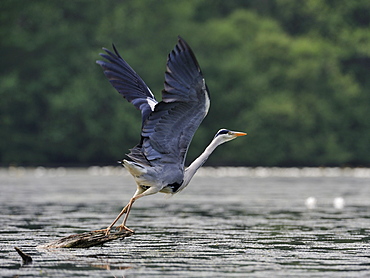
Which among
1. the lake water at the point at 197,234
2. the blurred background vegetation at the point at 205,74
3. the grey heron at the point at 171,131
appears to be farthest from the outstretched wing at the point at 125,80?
the blurred background vegetation at the point at 205,74

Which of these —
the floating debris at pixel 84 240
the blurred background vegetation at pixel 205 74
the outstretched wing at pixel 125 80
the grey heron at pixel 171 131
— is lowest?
the floating debris at pixel 84 240

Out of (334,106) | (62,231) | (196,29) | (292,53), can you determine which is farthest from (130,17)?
(62,231)

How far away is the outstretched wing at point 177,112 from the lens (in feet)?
38.5

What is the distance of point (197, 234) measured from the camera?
15562mm

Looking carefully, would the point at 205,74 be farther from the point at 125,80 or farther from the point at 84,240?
the point at 84,240

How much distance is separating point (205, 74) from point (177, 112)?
155 ft

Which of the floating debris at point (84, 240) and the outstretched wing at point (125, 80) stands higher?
the outstretched wing at point (125, 80)

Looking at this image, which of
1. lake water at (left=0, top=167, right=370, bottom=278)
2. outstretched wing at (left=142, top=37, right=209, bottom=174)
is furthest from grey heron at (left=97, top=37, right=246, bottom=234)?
lake water at (left=0, top=167, right=370, bottom=278)

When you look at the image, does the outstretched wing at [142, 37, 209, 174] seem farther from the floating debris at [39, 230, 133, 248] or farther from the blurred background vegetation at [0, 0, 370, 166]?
the blurred background vegetation at [0, 0, 370, 166]

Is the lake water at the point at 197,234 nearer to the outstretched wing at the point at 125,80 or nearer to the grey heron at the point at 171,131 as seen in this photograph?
the grey heron at the point at 171,131

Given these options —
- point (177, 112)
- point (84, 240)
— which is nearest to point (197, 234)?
point (84, 240)

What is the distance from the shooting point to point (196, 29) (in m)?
61.0

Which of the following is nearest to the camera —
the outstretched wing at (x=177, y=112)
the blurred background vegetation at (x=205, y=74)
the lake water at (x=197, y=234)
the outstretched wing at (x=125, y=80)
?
the lake water at (x=197, y=234)

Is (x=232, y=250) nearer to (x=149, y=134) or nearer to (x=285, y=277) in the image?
(x=149, y=134)
